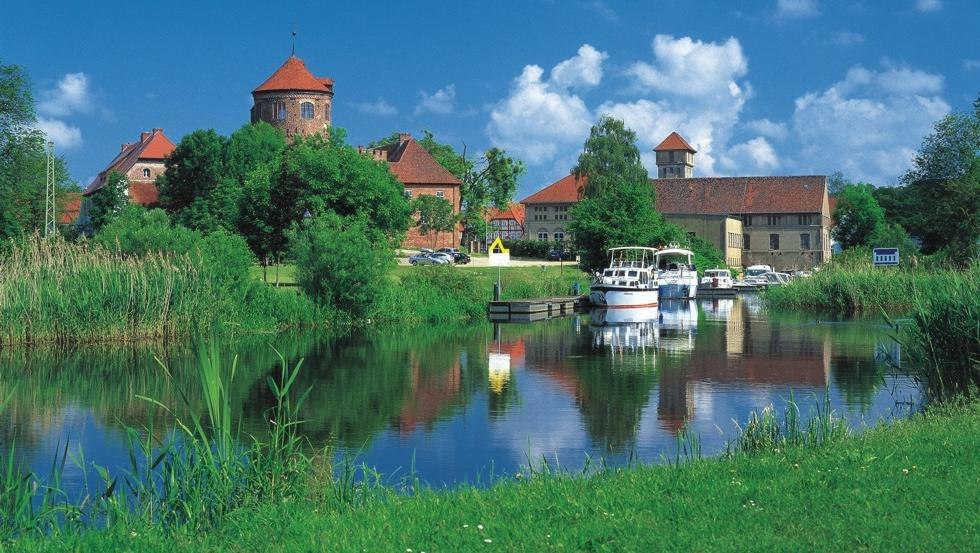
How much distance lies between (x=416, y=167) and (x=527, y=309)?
4852 centimetres

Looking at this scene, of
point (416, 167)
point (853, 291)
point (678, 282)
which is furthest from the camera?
point (416, 167)

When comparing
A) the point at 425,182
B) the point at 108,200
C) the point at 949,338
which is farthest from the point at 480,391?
the point at 425,182

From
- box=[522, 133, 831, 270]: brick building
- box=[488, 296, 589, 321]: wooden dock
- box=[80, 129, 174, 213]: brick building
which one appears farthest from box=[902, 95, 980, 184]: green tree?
box=[80, 129, 174, 213]: brick building

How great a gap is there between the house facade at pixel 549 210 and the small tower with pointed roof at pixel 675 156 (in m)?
22.7

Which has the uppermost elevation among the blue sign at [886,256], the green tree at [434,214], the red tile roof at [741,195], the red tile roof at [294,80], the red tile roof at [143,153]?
the red tile roof at [294,80]

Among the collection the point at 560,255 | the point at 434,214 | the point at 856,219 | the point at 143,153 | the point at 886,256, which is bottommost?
the point at 886,256

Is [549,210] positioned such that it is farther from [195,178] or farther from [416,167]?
[195,178]

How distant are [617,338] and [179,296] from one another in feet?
47.9

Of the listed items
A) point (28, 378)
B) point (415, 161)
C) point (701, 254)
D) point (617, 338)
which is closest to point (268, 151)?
point (415, 161)

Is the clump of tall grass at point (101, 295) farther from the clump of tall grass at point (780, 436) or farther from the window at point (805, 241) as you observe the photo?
the window at point (805, 241)

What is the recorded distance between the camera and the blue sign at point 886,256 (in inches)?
2109

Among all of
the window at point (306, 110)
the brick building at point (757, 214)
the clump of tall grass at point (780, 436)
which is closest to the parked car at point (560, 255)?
the brick building at point (757, 214)

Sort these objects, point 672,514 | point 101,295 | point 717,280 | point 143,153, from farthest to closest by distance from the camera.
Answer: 1. point 143,153
2. point 717,280
3. point 101,295
4. point 672,514

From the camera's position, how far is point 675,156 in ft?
439
